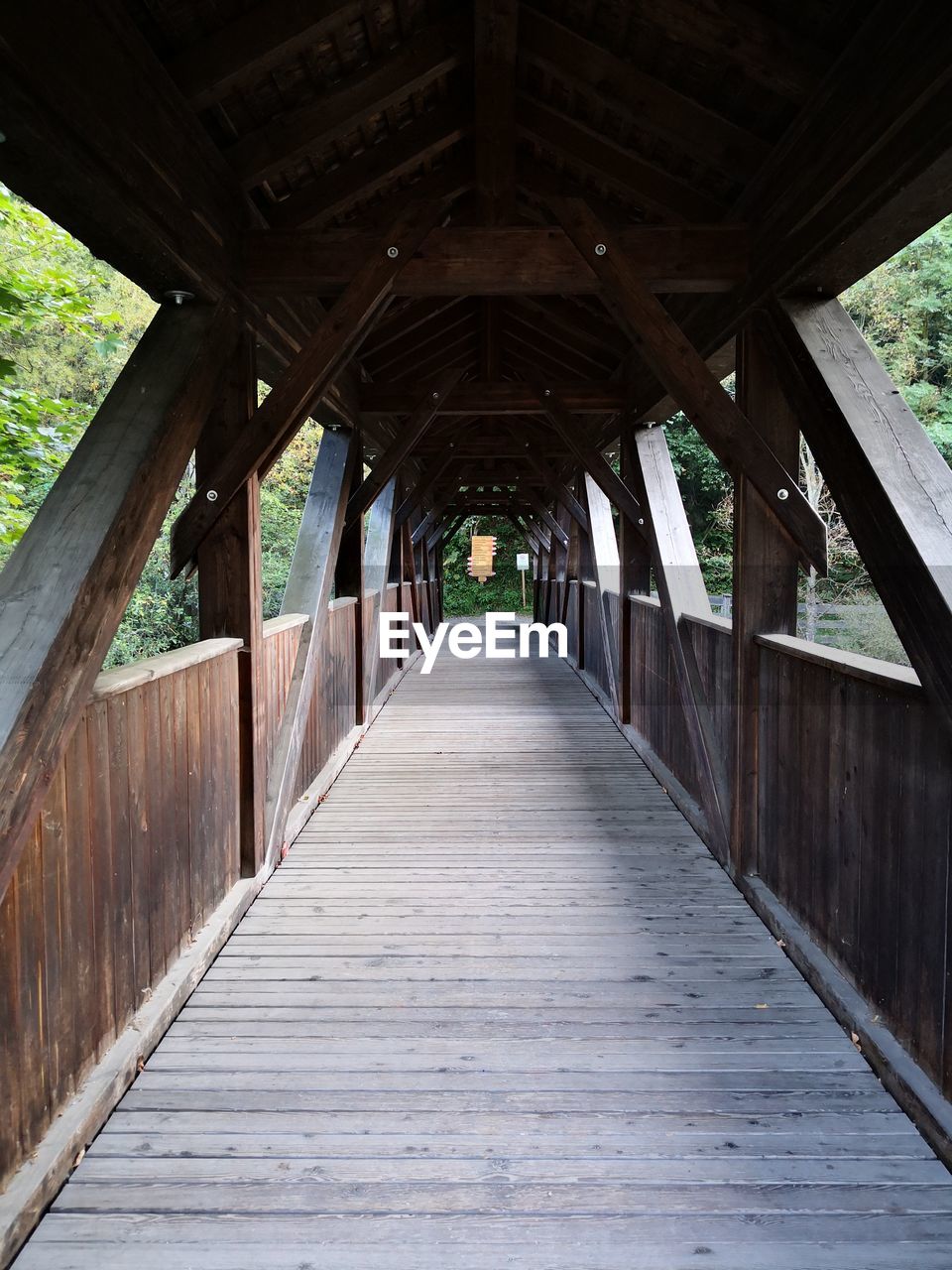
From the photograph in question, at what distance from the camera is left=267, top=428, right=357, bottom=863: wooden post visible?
4043 mm

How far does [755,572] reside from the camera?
361cm

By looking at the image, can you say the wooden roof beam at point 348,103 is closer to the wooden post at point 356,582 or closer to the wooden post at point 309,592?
the wooden post at point 309,592

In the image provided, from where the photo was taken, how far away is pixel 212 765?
10.4 ft

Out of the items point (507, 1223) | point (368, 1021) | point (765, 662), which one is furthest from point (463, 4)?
point (507, 1223)

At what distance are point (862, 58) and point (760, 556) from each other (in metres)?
1.75

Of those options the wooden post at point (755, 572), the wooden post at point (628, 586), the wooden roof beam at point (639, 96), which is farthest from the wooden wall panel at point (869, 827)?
the wooden post at point (628, 586)

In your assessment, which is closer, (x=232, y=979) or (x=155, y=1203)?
(x=155, y=1203)

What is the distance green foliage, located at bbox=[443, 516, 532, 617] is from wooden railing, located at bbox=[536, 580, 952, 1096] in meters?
27.4

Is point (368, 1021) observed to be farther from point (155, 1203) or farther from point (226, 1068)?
point (155, 1203)

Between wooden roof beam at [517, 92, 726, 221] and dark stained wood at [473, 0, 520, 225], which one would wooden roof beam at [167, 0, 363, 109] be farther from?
wooden roof beam at [517, 92, 726, 221]

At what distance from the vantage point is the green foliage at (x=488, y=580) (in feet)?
103

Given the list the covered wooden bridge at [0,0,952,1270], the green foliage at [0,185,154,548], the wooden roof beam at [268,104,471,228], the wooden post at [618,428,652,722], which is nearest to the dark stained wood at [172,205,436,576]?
the covered wooden bridge at [0,0,952,1270]

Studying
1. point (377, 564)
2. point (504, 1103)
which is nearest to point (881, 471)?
point (504, 1103)

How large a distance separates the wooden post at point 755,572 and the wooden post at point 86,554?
2151mm
